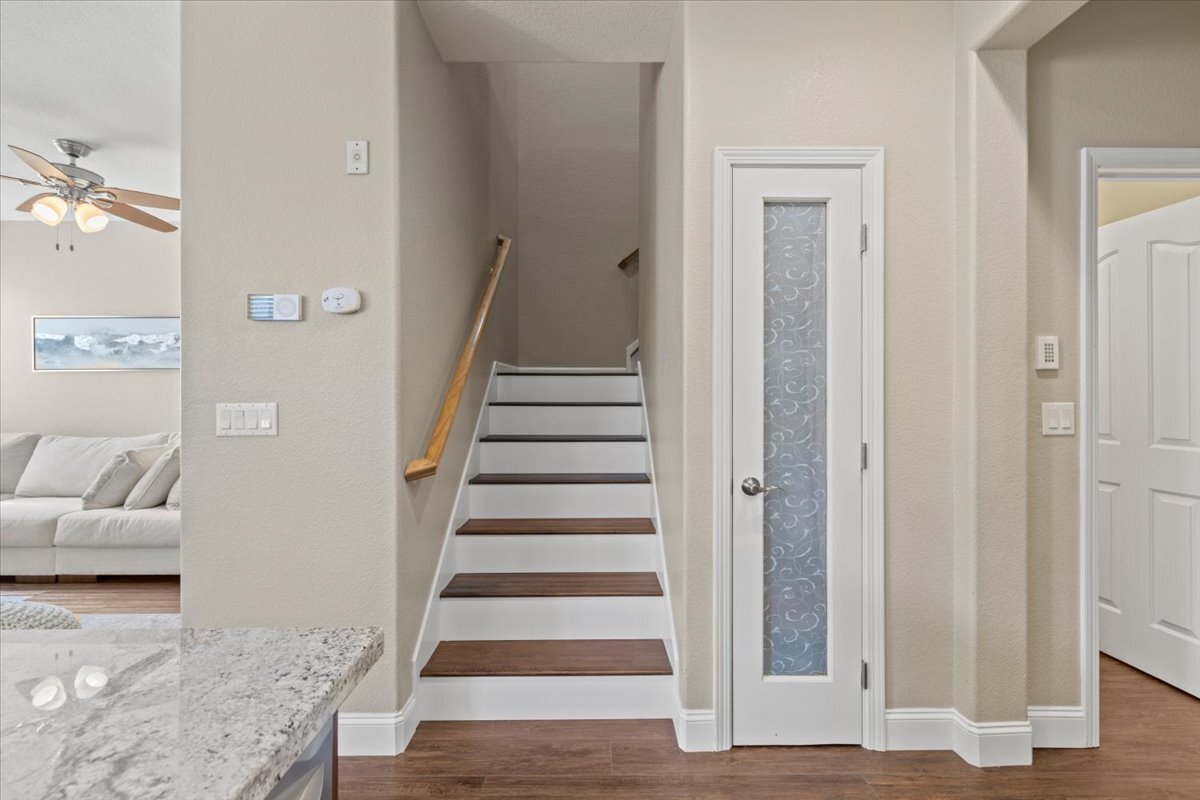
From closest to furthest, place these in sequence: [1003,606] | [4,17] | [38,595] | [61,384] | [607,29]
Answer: [1003,606] < [607,29] < [4,17] < [38,595] < [61,384]

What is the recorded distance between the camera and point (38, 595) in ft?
13.0

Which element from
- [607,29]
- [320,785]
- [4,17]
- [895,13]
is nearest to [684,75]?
[607,29]

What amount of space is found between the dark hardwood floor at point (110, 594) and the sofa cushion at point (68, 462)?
0.76 meters

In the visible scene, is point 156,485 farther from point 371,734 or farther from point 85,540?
point 371,734

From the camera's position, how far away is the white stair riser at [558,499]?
3152 millimetres

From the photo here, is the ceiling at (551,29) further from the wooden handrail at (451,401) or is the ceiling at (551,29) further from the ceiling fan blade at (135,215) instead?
the ceiling fan blade at (135,215)

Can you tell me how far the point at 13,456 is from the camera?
16.4ft

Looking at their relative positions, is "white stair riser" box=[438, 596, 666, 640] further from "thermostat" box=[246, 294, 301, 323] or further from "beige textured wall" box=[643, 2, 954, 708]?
"thermostat" box=[246, 294, 301, 323]

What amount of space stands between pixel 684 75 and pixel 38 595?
4.63 m

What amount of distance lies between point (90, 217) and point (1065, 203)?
479 centimetres

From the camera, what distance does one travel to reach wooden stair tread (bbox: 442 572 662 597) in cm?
264

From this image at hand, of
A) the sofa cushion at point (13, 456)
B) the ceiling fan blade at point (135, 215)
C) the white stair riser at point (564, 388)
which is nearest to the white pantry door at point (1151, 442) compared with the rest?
the white stair riser at point (564, 388)

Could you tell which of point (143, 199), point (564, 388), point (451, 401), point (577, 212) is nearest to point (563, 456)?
point (564, 388)

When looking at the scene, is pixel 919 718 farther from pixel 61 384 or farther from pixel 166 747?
pixel 61 384
